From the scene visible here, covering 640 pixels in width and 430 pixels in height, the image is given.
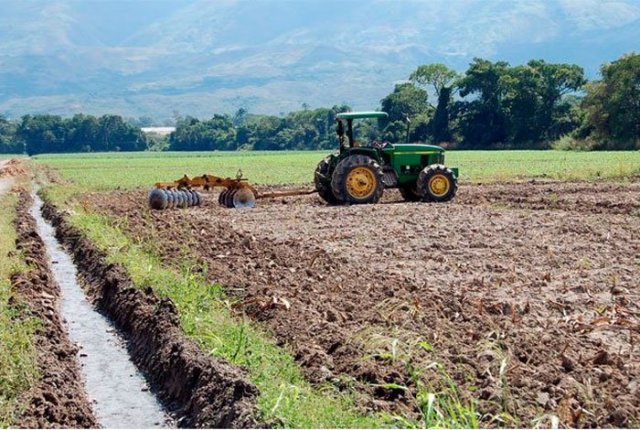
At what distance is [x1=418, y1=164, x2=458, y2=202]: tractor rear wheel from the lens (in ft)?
77.8

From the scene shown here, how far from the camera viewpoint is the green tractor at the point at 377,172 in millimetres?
23125

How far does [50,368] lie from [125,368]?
1203mm

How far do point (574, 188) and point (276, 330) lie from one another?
19.3 metres

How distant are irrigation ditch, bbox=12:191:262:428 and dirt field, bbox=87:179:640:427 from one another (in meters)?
0.85

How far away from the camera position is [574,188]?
27.9m

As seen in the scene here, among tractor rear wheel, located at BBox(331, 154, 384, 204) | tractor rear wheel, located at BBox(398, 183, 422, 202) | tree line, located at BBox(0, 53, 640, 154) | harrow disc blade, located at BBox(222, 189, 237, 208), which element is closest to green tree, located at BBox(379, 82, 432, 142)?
tree line, located at BBox(0, 53, 640, 154)

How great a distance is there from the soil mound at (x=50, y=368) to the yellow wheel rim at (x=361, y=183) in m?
9.04

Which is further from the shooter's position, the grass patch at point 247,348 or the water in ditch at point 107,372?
the water in ditch at point 107,372

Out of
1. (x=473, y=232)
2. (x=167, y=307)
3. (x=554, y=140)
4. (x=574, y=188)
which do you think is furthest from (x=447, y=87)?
(x=167, y=307)

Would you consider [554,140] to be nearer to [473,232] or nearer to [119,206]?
[119,206]

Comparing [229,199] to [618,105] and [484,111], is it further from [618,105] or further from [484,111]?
[484,111]

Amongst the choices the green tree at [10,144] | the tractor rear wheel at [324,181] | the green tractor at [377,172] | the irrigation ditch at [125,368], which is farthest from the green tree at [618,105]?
the green tree at [10,144]

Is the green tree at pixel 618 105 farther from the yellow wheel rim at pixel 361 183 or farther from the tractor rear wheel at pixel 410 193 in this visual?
the yellow wheel rim at pixel 361 183

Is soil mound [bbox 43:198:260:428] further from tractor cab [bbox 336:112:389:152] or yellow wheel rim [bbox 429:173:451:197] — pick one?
yellow wheel rim [bbox 429:173:451:197]
